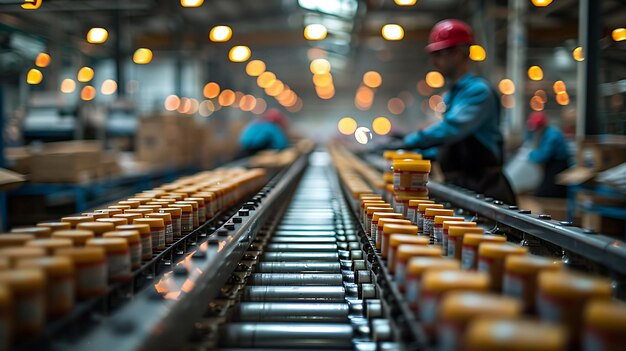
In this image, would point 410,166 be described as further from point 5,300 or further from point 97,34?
point 97,34

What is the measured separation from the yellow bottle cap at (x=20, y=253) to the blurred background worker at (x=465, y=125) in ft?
9.57

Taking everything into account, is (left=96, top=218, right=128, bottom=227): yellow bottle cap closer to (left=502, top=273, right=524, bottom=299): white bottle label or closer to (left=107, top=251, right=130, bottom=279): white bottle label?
(left=107, top=251, right=130, bottom=279): white bottle label

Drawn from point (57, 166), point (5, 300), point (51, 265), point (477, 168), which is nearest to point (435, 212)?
point (51, 265)

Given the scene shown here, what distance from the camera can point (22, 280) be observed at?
1.25m

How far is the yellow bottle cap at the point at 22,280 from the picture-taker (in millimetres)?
1238

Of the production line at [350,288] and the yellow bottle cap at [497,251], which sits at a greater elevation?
the yellow bottle cap at [497,251]

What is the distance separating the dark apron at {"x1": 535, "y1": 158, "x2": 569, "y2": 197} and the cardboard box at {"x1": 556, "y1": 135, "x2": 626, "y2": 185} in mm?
1681

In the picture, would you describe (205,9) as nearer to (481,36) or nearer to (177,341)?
(481,36)

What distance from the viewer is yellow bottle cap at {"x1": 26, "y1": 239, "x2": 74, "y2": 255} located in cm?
161

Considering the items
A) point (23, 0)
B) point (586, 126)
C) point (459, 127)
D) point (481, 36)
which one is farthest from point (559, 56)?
point (23, 0)

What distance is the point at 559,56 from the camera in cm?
1420

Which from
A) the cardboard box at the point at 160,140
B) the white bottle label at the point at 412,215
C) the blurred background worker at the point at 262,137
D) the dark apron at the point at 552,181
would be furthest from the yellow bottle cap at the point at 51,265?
the blurred background worker at the point at 262,137

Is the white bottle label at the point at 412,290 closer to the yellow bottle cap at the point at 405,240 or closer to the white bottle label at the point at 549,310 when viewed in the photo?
the yellow bottle cap at the point at 405,240

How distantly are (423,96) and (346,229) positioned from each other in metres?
25.5
